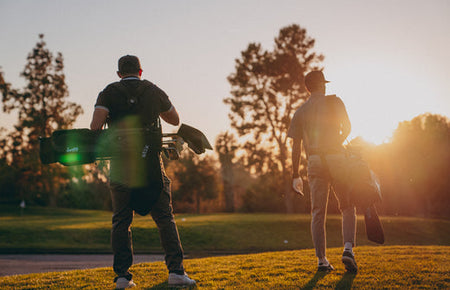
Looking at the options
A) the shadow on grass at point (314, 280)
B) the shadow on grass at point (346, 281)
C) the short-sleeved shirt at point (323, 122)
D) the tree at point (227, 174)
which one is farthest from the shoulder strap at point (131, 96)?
the tree at point (227, 174)

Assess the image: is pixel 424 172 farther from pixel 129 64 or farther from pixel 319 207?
pixel 129 64

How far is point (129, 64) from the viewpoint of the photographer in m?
4.84

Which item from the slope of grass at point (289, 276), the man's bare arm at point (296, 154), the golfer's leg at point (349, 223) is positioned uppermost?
the man's bare arm at point (296, 154)

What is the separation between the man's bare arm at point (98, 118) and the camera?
4.62 m

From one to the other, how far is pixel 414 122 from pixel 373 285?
64.1 m

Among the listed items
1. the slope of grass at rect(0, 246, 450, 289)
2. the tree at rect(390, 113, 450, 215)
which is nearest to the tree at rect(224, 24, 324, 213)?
the tree at rect(390, 113, 450, 215)

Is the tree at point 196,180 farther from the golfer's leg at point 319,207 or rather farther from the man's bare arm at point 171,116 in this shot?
the man's bare arm at point 171,116

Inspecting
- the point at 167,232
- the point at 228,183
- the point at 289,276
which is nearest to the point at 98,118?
the point at 167,232

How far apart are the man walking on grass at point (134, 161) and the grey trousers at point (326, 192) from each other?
1.87m

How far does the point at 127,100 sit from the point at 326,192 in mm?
2798

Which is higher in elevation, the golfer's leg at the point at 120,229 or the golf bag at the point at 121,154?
the golf bag at the point at 121,154

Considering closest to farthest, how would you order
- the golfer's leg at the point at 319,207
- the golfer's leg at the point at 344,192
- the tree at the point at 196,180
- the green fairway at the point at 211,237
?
the golfer's leg at the point at 344,192, the golfer's leg at the point at 319,207, the green fairway at the point at 211,237, the tree at the point at 196,180

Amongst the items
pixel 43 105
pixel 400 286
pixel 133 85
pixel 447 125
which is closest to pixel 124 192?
pixel 133 85

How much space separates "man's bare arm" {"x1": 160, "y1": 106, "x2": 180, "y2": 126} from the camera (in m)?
4.97
